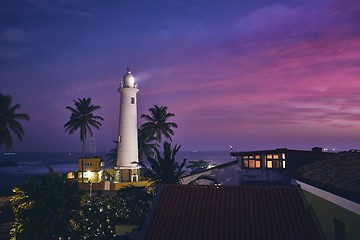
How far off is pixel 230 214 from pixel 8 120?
153 feet

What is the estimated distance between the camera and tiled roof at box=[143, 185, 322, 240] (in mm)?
12409

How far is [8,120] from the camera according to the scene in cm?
4903

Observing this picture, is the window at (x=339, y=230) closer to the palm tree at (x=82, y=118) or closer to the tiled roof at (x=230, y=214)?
the tiled roof at (x=230, y=214)

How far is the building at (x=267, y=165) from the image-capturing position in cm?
2600

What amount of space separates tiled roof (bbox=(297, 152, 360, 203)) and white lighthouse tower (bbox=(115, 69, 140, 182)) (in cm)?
3731

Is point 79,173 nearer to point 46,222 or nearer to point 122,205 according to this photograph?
point 122,205

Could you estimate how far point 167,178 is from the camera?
2300 cm

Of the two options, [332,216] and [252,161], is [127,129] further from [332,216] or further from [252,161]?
[332,216]

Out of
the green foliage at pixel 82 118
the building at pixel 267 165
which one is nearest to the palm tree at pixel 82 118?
the green foliage at pixel 82 118

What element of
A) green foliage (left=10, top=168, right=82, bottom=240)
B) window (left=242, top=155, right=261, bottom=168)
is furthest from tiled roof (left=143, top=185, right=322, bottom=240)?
window (left=242, top=155, right=261, bottom=168)

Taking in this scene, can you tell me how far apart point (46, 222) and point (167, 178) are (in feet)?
28.7

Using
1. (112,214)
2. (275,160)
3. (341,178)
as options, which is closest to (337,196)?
(341,178)

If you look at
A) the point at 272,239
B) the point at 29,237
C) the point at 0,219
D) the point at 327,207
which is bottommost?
the point at 0,219

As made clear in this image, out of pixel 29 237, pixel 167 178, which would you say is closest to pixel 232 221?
pixel 167 178
